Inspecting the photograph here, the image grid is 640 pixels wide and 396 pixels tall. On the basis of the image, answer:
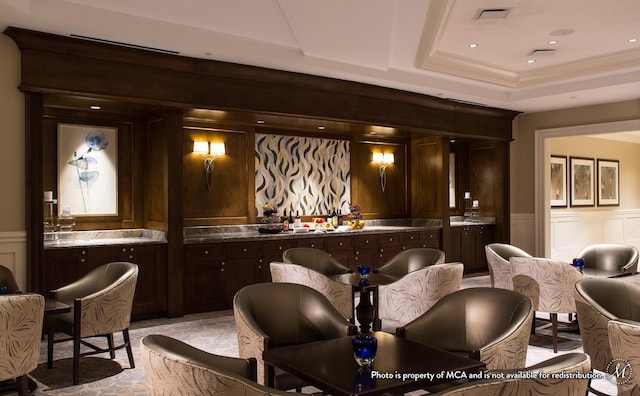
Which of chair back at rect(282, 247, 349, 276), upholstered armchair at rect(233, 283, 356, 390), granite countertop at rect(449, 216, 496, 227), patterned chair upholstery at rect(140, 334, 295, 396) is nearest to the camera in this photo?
patterned chair upholstery at rect(140, 334, 295, 396)

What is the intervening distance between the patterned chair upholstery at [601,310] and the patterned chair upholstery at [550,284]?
1.35 metres

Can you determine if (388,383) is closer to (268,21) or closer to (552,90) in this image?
(268,21)

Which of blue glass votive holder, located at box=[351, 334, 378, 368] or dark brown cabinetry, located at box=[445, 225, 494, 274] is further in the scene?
dark brown cabinetry, located at box=[445, 225, 494, 274]

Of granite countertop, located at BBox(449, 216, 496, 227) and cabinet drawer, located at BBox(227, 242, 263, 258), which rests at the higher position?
granite countertop, located at BBox(449, 216, 496, 227)

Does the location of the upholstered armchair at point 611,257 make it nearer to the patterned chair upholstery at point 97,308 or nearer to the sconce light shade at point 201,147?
the sconce light shade at point 201,147

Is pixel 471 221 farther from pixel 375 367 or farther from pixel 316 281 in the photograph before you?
pixel 375 367

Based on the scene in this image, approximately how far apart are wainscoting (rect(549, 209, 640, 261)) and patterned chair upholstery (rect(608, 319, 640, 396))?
346 inches

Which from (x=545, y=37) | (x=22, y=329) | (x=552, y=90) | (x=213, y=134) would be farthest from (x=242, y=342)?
(x=552, y=90)


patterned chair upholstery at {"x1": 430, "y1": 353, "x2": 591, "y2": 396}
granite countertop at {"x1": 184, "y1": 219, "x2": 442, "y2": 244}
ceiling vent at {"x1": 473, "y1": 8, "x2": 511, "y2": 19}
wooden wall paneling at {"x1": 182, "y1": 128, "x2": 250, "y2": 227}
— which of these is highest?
ceiling vent at {"x1": 473, "y1": 8, "x2": 511, "y2": 19}

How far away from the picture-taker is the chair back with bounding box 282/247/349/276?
5.89m

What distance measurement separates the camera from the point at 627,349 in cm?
282

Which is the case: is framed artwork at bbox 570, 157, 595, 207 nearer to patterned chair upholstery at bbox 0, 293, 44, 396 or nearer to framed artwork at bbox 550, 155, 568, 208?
framed artwork at bbox 550, 155, 568, 208

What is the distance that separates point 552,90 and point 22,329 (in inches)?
298

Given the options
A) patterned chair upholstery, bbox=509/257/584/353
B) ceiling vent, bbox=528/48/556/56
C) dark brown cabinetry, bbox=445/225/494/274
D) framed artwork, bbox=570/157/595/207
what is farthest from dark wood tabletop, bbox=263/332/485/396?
framed artwork, bbox=570/157/595/207
